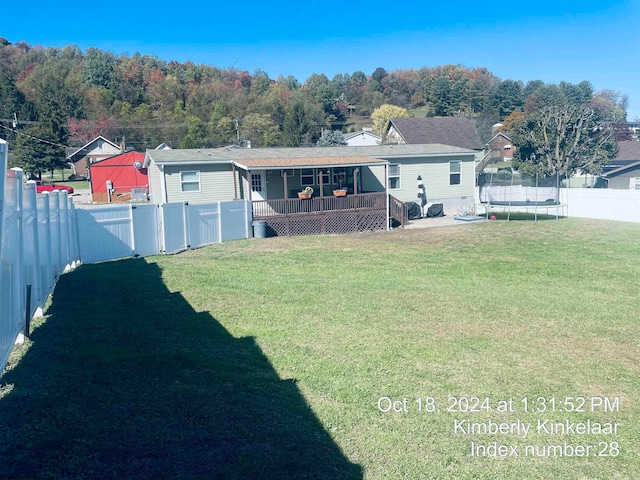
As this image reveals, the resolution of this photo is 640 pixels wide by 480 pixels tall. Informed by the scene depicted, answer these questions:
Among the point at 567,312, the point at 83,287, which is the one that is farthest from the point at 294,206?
the point at 567,312

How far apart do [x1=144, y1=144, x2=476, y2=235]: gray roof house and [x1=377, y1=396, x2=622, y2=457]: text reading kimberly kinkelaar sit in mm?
15255

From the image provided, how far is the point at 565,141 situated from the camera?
36.2 meters

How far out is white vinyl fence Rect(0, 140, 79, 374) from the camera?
4613 mm

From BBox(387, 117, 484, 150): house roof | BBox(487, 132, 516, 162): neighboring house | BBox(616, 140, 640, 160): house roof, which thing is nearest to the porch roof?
BBox(387, 117, 484, 150): house roof

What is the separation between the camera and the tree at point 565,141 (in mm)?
35562

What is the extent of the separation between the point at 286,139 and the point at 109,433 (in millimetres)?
53301

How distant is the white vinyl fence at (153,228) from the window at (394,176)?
8428mm

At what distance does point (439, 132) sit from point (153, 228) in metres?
30.3

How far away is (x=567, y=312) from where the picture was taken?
8.88m

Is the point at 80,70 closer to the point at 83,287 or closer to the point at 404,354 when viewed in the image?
the point at 83,287

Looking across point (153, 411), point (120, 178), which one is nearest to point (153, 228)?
point (153, 411)

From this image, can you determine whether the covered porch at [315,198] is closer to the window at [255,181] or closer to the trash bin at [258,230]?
the window at [255,181]

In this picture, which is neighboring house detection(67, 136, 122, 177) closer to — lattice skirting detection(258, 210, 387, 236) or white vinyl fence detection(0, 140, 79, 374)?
lattice skirting detection(258, 210, 387, 236)

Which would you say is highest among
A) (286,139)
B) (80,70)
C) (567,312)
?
(80,70)
